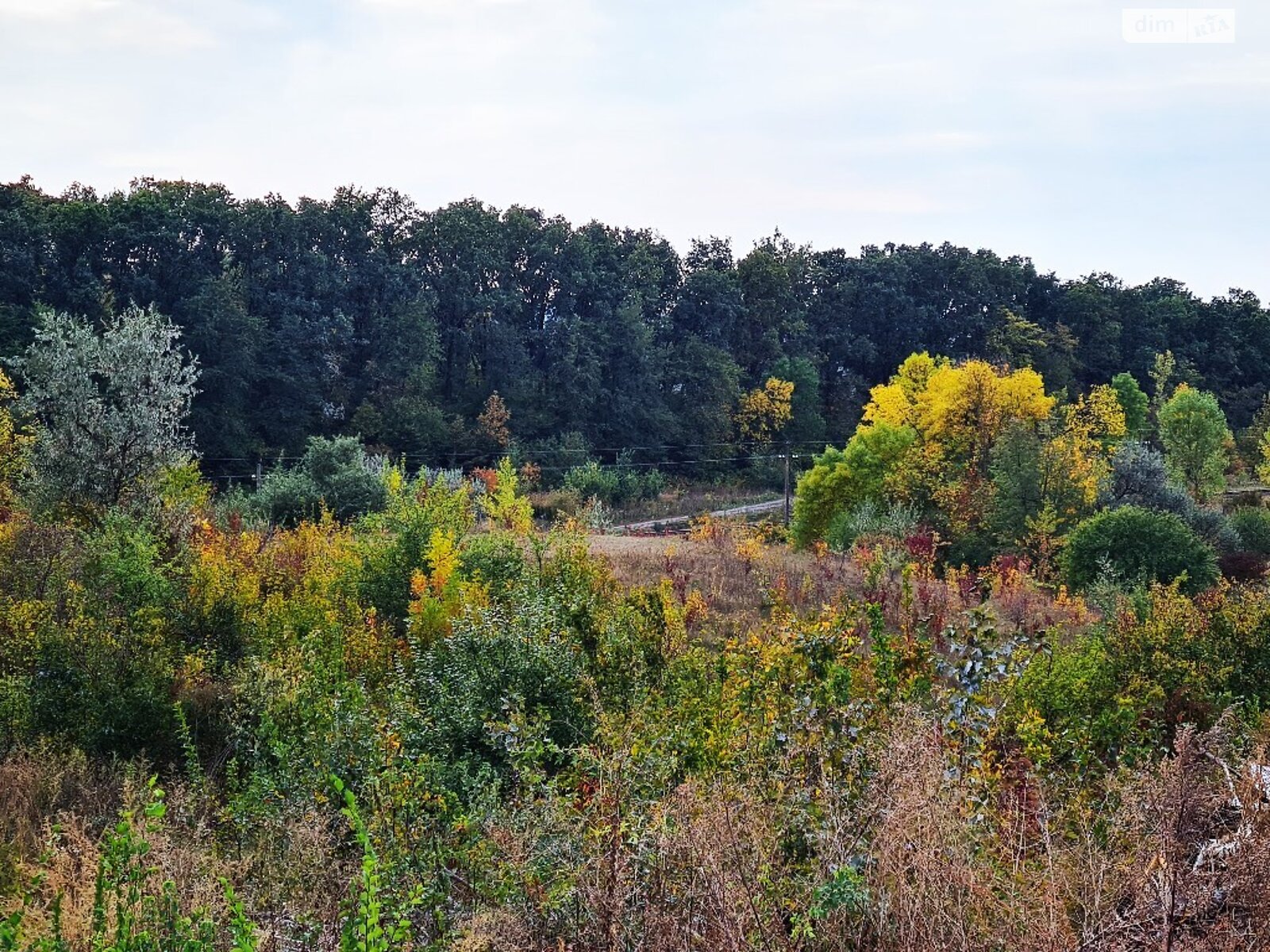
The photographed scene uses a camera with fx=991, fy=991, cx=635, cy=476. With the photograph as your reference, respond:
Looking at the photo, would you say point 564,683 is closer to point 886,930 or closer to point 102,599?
point 886,930

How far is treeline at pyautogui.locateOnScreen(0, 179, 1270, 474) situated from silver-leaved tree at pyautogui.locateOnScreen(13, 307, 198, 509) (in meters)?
14.1

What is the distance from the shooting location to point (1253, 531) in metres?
27.5

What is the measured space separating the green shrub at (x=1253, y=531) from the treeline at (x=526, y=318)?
2191 cm

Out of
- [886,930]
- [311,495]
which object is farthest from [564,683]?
[311,495]

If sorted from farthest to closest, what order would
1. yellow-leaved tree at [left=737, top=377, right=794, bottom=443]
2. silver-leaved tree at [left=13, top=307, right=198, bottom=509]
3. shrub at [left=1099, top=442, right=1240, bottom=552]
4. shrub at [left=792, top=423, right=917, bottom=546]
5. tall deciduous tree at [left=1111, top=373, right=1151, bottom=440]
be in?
yellow-leaved tree at [left=737, top=377, right=794, bottom=443] < tall deciduous tree at [left=1111, top=373, right=1151, bottom=440] < shrub at [left=1099, top=442, right=1240, bottom=552] < shrub at [left=792, top=423, right=917, bottom=546] < silver-leaved tree at [left=13, top=307, right=198, bottom=509]

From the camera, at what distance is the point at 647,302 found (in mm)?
46844

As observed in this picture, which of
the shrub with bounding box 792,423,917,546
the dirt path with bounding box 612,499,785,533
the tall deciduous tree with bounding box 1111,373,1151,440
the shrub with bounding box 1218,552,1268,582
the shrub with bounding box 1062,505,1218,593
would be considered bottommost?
the shrub with bounding box 1218,552,1268,582

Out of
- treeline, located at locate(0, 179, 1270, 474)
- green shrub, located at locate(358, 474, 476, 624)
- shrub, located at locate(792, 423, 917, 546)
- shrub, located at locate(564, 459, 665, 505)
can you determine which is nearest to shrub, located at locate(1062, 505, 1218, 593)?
shrub, located at locate(792, 423, 917, 546)

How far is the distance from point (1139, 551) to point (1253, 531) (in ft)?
39.6

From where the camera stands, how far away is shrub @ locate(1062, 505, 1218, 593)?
18.2 m

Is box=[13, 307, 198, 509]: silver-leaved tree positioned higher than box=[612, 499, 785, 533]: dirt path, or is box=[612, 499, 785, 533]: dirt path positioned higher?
box=[13, 307, 198, 509]: silver-leaved tree

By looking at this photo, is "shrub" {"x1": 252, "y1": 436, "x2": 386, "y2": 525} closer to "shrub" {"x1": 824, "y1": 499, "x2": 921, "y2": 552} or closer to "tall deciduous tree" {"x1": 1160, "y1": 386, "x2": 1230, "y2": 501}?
"shrub" {"x1": 824, "y1": 499, "x2": 921, "y2": 552}

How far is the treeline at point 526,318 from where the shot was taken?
34.2m

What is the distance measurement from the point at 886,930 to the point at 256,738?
5.02 metres
